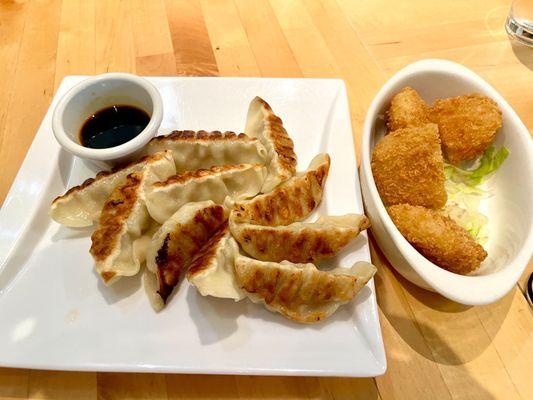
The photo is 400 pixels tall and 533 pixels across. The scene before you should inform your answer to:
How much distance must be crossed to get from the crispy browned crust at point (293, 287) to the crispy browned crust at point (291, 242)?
0.12 meters

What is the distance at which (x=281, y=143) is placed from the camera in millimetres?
1773

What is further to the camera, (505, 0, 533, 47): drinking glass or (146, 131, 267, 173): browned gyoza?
(505, 0, 533, 47): drinking glass

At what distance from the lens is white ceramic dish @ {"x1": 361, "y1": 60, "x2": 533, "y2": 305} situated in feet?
4.35

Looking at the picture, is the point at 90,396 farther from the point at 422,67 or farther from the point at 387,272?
the point at 422,67

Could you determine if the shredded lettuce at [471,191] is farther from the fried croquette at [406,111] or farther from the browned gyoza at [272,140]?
the browned gyoza at [272,140]

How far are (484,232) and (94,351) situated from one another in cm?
160

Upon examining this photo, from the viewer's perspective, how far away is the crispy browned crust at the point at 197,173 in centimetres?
157

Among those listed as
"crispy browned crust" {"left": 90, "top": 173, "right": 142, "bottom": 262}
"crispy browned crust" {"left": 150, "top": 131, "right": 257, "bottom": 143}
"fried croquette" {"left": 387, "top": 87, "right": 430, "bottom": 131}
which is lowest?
"crispy browned crust" {"left": 90, "top": 173, "right": 142, "bottom": 262}

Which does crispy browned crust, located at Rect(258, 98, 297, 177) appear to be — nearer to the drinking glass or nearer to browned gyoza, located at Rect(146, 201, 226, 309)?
browned gyoza, located at Rect(146, 201, 226, 309)

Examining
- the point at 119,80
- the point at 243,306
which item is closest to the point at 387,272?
the point at 243,306

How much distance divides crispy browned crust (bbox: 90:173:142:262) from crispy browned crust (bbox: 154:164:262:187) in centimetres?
10

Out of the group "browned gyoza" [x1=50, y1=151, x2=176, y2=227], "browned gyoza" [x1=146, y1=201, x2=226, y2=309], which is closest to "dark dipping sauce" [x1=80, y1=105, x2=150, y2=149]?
"browned gyoza" [x1=50, y1=151, x2=176, y2=227]

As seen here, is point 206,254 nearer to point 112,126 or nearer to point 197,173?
point 197,173

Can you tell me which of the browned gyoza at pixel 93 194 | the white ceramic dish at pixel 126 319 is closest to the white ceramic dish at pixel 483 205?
the white ceramic dish at pixel 126 319
